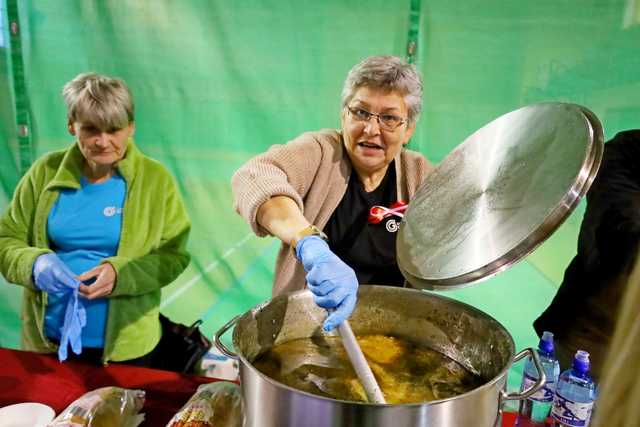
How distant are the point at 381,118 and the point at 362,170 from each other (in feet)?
0.58

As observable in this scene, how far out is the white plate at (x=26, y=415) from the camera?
39.1 inches

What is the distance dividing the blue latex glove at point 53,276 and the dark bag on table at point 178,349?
569 millimetres

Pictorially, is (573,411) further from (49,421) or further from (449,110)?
(449,110)

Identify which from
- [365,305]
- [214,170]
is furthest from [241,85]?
[365,305]

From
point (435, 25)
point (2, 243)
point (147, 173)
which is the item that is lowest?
point (2, 243)

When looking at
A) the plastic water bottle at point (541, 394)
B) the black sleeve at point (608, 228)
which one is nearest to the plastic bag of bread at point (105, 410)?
the plastic water bottle at point (541, 394)

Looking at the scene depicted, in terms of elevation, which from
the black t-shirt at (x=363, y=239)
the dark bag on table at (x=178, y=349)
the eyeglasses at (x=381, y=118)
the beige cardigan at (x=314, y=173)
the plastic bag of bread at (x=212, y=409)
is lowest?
the dark bag on table at (x=178, y=349)

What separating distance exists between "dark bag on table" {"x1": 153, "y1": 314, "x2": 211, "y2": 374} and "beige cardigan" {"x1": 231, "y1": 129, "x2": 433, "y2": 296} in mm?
798

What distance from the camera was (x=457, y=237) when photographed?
0.97 meters

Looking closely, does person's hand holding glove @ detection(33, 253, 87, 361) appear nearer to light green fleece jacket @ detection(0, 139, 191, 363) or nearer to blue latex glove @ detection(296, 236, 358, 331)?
light green fleece jacket @ detection(0, 139, 191, 363)

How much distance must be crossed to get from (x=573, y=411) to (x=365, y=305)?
480 mm

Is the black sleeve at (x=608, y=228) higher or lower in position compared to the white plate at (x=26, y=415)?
higher

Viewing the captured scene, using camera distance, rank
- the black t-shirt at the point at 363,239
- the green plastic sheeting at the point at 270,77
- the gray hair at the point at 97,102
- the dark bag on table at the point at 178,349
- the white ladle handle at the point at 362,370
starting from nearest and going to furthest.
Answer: the white ladle handle at the point at 362,370
the black t-shirt at the point at 363,239
the gray hair at the point at 97,102
the green plastic sheeting at the point at 270,77
the dark bag on table at the point at 178,349

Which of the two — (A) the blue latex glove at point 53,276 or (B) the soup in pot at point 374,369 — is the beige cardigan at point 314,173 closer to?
(B) the soup in pot at point 374,369
